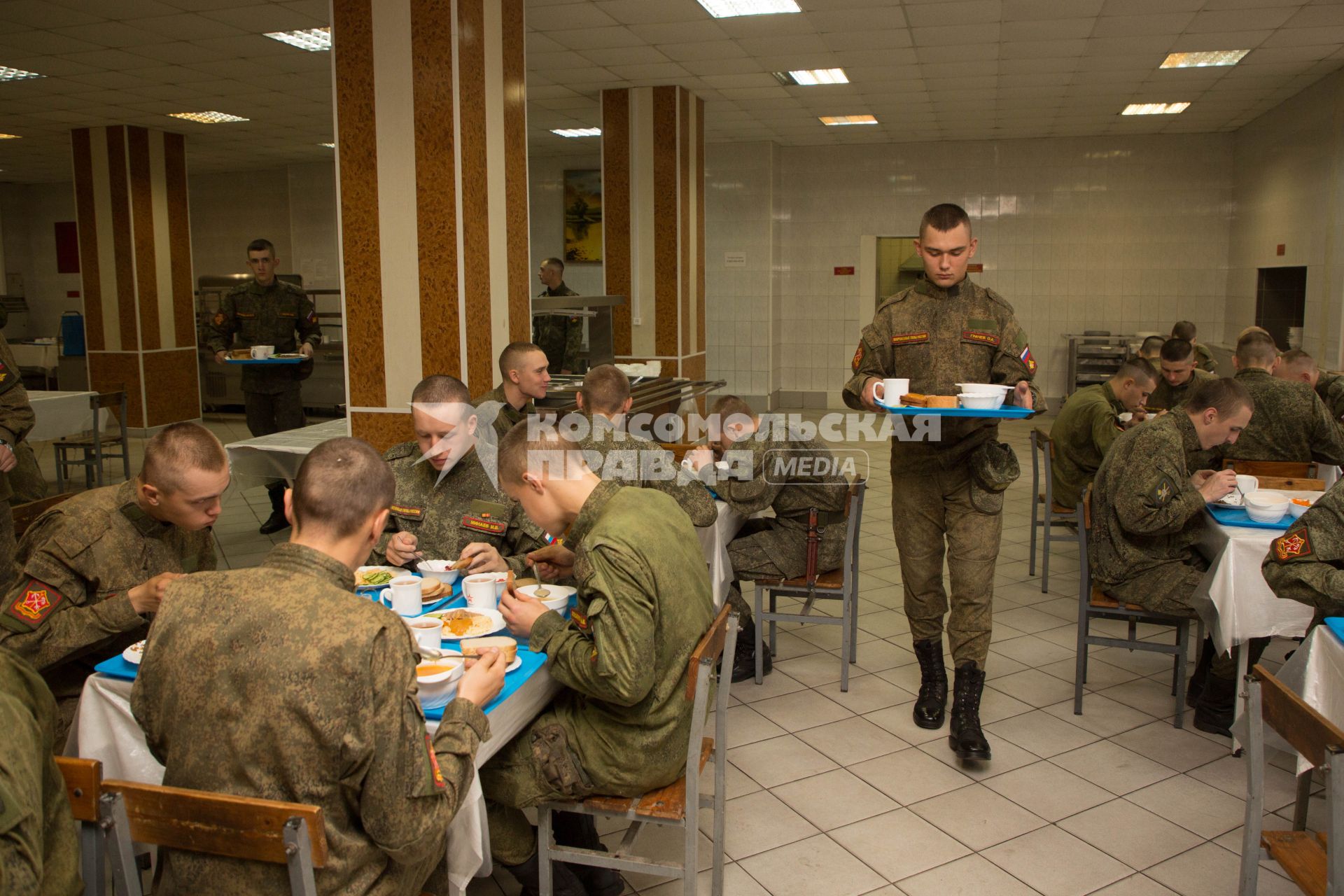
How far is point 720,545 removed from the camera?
3918mm

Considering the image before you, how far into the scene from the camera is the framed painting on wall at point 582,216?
13.1m

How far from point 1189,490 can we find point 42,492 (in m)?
4.82

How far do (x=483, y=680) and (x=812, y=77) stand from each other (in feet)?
25.4

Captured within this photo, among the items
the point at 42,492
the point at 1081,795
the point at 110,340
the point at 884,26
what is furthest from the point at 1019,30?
the point at 110,340

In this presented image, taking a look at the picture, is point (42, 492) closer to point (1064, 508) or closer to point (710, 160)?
point (1064, 508)

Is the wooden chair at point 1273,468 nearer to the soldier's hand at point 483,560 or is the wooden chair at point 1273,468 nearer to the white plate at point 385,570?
the soldier's hand at point 483,560

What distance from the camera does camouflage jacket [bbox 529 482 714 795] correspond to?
2.06m

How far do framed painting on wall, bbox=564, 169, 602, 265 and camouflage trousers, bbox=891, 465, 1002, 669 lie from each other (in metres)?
10.0

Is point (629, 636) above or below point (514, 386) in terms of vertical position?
below

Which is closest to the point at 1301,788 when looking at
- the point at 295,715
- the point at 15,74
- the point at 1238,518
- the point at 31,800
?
the point at 1238,518

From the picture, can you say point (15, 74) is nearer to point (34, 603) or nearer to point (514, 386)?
point (514, 386)

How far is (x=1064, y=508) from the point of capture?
17.9ft

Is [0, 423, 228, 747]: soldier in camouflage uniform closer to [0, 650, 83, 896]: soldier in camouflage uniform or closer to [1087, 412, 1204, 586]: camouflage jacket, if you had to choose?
[0, 650, 83, 896]: soldier in camouflage uniform

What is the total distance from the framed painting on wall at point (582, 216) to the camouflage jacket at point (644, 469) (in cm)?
962
